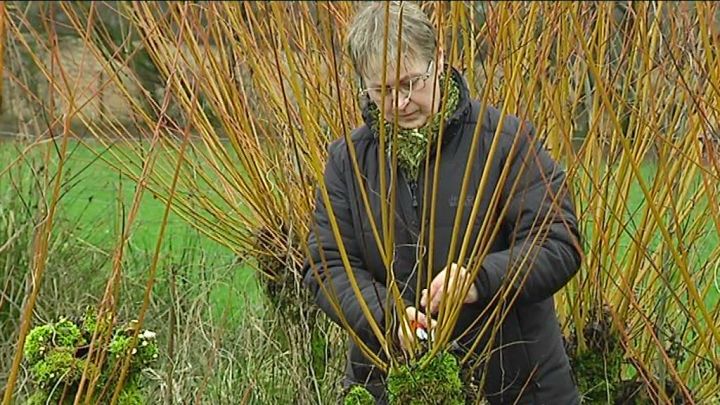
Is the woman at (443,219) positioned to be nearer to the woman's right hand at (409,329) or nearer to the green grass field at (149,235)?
the woman's right hand at (409,329)

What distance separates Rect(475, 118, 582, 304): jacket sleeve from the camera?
226cm

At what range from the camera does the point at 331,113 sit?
11.5 feet

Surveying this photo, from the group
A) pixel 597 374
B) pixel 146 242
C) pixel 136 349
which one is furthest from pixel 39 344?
pixel 146 242

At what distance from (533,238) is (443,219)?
0.72 feet

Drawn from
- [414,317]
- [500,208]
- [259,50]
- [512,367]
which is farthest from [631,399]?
[259,50]

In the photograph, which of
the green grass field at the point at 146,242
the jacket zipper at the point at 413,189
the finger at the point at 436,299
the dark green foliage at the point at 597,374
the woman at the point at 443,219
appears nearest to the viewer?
the finger at the point at 436,299

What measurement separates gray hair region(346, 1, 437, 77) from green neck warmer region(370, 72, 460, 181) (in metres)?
0.08

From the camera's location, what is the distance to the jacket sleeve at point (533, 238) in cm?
226

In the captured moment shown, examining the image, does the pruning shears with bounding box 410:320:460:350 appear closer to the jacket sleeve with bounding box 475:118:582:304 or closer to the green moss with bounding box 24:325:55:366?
the jacket sleeve with bounding box 475:118:582:304

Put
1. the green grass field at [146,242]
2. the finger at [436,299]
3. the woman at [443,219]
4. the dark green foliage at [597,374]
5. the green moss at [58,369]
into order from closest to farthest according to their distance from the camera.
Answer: the green moss at [58,369]
the finger at [436,299]
the woman at [443,219]
the dark green foliage at [597,374]
the green grass field at [146,242]

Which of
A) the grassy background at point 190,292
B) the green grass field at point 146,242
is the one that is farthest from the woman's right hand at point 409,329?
the green grass field at point 146,242

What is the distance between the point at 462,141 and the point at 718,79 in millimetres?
544

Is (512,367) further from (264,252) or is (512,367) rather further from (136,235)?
(136,235)

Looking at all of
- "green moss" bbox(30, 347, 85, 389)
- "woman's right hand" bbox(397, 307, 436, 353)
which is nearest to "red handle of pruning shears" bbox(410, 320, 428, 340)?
"woman's right hand" bbox(397, 307, 436, 353)
